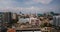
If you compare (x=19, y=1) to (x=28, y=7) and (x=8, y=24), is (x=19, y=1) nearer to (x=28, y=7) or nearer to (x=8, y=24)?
(x=28, y=7)

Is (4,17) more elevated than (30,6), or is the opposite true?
(30,6)

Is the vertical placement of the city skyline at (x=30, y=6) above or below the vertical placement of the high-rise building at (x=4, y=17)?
above

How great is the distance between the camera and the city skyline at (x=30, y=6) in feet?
4.73

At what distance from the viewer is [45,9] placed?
1.48m

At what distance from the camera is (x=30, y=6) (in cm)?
147

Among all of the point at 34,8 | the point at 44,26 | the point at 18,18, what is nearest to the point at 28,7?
the point at 34,8

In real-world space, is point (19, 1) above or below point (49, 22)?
above

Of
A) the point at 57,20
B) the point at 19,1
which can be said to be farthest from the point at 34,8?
the point at 57,20

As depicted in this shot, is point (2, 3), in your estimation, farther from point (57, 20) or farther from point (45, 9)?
point (57, 20)

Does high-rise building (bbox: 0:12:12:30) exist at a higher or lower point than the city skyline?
lower

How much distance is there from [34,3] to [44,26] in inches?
12.2

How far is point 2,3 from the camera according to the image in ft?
4.70

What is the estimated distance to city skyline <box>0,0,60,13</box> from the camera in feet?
4.73

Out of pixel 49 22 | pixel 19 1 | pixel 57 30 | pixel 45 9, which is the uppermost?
pixel 19 1
